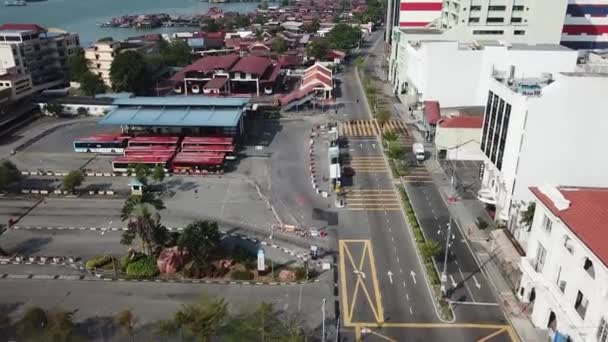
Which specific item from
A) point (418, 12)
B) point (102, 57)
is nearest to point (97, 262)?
point (102, 57)

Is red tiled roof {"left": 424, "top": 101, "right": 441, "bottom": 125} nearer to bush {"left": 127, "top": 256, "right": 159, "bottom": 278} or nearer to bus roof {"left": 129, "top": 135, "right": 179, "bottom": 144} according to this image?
bus roof {"left": 129, "top": 135, "right": 179, "bottom": 144}

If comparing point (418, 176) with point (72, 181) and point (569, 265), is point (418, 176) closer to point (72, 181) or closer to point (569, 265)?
point (569, 265)

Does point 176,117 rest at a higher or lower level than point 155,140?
higher

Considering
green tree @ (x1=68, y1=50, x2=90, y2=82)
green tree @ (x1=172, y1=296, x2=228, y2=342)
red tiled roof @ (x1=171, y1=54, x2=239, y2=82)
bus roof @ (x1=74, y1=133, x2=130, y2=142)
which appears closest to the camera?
green tree @ (x1=172, y1=296, x2=228, y2=342)

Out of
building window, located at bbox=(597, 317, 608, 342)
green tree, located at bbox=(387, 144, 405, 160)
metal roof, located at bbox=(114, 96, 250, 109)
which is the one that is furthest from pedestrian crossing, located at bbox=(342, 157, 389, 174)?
building window, located at bbox=(597, 317, 608, 342)

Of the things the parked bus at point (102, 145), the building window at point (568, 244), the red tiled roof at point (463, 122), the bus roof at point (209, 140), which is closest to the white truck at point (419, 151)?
the red tiled roof at point (463, 122)
